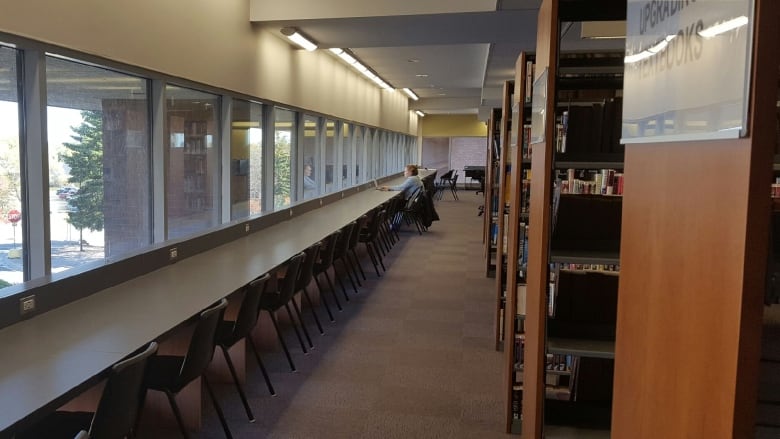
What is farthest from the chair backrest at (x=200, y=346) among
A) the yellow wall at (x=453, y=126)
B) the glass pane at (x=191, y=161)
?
the yellow wall at (x=453, y=126)

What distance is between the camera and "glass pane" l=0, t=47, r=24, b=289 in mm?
2750

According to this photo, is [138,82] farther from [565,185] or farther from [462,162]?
[462,162]

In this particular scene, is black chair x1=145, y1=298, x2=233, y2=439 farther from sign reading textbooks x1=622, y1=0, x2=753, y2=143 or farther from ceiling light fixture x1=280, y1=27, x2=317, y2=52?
ceiling light fixture x1=280, y1=27, x2=317, y2=52

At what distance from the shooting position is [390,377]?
3.84 m

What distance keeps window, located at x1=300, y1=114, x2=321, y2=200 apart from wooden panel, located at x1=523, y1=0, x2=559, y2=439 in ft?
18.1

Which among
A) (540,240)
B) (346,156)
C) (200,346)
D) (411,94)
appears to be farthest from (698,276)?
(411,94)

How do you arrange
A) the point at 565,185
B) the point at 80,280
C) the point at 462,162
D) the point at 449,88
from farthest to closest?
the point at 462,162, the point at 449,88, the point at 565,185, the point at 80,280

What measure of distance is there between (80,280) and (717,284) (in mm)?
2955

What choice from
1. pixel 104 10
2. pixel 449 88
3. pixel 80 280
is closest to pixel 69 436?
pixel 80 280

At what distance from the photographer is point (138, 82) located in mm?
3898

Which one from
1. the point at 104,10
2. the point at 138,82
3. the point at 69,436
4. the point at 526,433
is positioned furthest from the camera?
the point at 138,82

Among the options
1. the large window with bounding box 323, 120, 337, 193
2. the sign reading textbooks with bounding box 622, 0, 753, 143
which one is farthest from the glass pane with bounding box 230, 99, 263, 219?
the sign reading textbooks with bounding box 622, 0, 753, 143

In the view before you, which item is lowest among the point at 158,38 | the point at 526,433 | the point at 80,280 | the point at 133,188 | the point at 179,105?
the point at 526,433

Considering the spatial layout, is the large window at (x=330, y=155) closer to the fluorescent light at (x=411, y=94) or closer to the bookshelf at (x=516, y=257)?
the fluorescent light at (x=411, y=94)
